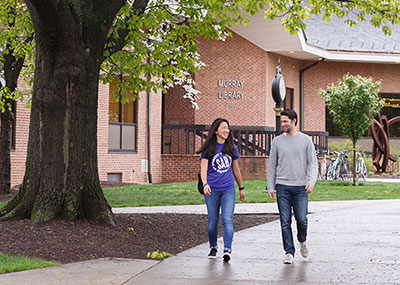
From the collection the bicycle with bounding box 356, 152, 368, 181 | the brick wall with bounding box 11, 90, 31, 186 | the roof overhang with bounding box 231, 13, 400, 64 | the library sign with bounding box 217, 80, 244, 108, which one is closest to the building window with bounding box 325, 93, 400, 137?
the roof overhang with bounding box 231, 13, 400, 64

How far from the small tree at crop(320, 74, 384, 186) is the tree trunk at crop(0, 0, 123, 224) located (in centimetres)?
1475

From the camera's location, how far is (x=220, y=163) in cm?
802

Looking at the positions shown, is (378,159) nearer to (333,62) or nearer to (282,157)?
(333,62)

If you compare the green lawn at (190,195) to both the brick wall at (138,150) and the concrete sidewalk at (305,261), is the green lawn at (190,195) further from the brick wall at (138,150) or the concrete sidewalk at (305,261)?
the concrete sidewalk at (305,261)

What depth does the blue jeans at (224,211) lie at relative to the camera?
795cm

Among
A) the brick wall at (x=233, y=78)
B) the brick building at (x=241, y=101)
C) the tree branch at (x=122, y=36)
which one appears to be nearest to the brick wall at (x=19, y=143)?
the brick building at (x=241, y=101)

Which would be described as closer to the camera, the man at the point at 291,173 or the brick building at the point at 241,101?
the man at the point at 291,173

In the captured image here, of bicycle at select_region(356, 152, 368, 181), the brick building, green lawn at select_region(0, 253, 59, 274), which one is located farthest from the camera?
bicycle at select_region(356, 152, 368, 181)

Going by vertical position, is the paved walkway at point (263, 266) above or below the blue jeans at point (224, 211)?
below

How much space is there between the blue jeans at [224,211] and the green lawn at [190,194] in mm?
7015

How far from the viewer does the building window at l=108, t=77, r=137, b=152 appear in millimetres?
25453

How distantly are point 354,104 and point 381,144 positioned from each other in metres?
11.5

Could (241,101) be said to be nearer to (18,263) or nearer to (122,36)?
(122,36)

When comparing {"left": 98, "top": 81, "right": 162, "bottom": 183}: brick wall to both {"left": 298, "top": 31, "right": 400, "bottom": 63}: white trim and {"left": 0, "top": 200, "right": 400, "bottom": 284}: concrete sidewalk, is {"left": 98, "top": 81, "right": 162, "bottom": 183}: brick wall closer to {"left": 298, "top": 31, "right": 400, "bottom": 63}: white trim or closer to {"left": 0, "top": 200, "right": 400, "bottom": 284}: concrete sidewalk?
{"left": 298, "top": 31, "right": 400, "bottom": 63}: white trim
